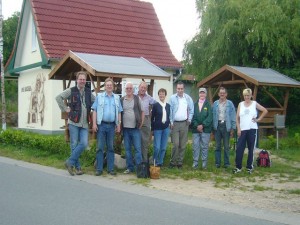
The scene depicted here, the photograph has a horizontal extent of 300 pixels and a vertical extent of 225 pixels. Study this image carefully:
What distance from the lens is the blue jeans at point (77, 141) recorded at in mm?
9400

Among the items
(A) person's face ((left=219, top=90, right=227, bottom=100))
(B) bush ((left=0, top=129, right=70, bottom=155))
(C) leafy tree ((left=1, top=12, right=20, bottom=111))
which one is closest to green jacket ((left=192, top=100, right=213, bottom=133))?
(A) person's face ((left=219, top=90, right=227, bottom=100))

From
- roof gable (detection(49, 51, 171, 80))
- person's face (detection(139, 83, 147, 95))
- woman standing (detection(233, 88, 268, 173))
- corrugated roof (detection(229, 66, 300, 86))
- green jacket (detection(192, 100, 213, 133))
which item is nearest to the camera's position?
woman standing (detection(233, 88, 268, 173))

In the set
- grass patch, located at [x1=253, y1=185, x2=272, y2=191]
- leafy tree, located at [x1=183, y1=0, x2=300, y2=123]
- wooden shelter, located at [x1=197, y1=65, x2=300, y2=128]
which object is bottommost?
grass patch, located at [x1=253, y1=185, x2=272, y2=191]

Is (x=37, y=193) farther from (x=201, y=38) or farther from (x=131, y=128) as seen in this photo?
(x=201, y=38)

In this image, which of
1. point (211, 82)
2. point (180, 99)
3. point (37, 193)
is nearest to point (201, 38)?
point (211, 82)

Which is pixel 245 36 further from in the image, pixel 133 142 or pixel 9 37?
pixel 9 37

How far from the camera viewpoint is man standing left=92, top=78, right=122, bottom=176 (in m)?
9.31

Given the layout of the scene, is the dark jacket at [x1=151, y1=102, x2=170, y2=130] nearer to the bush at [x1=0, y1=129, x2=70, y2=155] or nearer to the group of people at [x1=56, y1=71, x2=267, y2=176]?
the group of people at [x1=56, y1=71, x2=267, y2=176]

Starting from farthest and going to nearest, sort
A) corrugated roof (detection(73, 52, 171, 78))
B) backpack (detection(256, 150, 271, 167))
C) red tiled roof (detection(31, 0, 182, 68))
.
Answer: red tiled roof (detection(31, 0, 182, 68))
corrugated roof (detection(73, 52, 171, 78))
backpack (detection(256, 150, 271, 167))

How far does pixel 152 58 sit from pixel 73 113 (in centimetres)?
1333

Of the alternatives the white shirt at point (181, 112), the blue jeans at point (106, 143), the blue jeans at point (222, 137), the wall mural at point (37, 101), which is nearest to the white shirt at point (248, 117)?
the blue jeans at point (222, 137)

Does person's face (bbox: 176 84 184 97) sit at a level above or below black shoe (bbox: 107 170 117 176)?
above

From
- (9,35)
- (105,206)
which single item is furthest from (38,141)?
(9,35)

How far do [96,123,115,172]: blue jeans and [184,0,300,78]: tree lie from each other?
1218 centimetres
